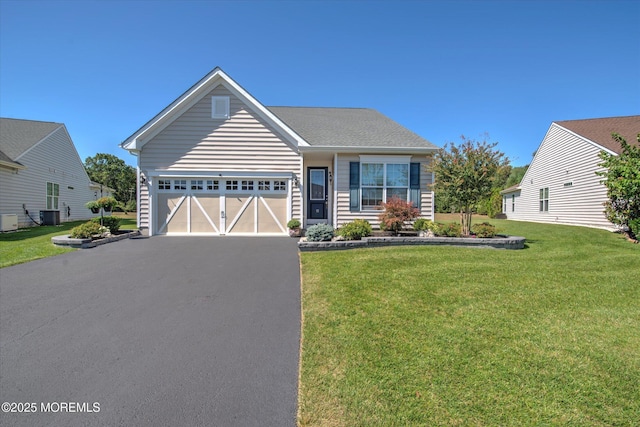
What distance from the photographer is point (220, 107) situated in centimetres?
1152

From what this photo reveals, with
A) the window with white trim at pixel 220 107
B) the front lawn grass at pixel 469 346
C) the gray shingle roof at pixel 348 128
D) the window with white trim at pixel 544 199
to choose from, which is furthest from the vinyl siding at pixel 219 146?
the window with white trim at pixel 544 199

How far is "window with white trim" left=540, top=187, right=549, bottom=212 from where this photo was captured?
760 inches

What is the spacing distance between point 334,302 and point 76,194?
1035 inches

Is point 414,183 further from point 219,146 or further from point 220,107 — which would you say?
point 220,107

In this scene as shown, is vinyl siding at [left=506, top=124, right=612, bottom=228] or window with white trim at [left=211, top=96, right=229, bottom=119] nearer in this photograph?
window with white trim at [left=211, top=96, right=229, bottom=119]

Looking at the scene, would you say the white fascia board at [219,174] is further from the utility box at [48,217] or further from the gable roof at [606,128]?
the gable roof at [606,128]

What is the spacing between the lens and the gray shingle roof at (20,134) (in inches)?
647

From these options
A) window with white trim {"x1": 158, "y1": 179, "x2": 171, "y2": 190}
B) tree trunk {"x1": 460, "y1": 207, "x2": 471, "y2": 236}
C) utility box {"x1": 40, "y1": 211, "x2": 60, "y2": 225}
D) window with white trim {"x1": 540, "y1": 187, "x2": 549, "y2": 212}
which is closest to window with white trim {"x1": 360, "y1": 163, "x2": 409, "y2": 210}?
tree trunk {"x1": 460, "y1": 207, "x2": 471, "y2": 236}

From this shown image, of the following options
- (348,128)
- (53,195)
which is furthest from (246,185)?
(53,195)

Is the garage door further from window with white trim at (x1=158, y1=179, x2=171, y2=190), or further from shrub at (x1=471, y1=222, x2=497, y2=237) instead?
shrub at (x1=471, y1=222, x2=497, y2=237)

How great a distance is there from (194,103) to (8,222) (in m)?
11.9

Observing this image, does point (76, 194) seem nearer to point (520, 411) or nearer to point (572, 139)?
point (520, 411)

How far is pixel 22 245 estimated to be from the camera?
32.0 feet

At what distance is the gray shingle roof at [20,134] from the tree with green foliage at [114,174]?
75.9ft
